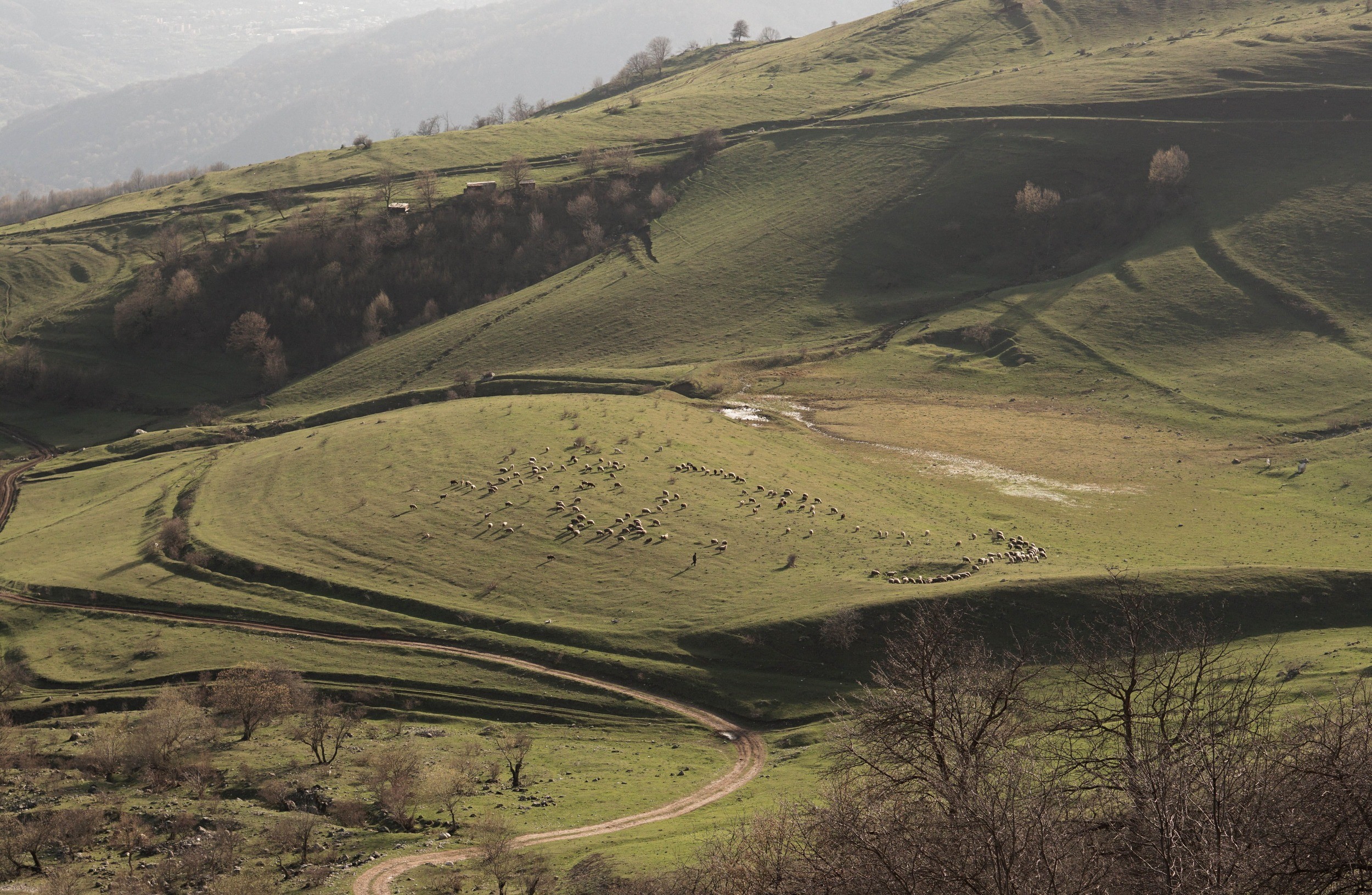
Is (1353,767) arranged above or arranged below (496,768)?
above

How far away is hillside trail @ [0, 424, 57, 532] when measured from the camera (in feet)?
335

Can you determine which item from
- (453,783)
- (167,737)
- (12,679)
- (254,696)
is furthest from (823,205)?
(167,737)

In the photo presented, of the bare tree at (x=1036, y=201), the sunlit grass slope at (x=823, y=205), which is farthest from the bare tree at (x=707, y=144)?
the bare tree at (x=1036, y=201)

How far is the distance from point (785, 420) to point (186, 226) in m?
128

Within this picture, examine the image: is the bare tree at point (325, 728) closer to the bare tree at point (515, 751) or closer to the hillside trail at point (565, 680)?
the hillside trail at point (565, 680)

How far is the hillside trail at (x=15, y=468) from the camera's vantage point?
102125mm

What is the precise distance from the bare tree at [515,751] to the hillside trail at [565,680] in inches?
225

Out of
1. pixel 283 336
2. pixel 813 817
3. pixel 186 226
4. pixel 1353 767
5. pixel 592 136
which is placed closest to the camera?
pixel 1353 767

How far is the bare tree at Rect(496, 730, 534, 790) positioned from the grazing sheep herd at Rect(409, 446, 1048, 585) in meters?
19.4

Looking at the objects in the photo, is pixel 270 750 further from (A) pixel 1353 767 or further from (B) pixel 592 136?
(B) pixel 592 136

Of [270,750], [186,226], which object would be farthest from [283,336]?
[270,750]

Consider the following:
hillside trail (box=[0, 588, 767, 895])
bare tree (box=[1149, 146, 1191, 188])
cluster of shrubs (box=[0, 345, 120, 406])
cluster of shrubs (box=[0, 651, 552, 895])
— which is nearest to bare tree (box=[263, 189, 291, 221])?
cluster of shrubs (box=[0, 345, 120, 406])

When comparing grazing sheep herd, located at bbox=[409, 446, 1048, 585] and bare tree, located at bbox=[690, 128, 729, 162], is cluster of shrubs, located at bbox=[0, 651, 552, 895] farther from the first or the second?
bare tree, located at bbox=[690, 128, 729, 162]

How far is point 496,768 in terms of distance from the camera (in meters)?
51.8
